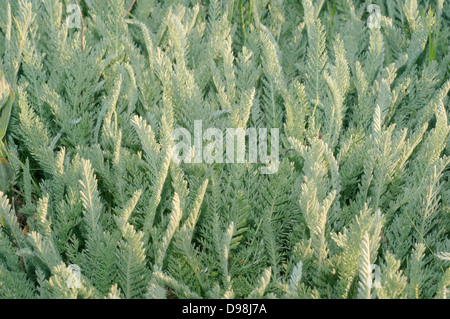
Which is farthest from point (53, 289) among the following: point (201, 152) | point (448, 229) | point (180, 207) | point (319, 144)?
point (448, 229)

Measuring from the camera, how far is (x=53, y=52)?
141cm

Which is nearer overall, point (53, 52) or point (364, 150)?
point (364, 150)

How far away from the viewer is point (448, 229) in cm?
109

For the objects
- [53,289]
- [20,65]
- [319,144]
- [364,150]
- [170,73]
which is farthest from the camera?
[20,65]

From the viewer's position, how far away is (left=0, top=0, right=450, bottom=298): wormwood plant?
3.13 feet

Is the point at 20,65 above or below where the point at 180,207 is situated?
above

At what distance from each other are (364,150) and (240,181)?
295 millimetres

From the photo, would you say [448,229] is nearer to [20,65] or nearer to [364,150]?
[364,150]

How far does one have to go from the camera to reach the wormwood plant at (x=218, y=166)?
0.95 metres

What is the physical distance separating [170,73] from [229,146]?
0.93ft

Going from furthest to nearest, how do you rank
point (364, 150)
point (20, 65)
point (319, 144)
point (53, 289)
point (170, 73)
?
1. point (20, 65)
2. point (170, 73)
3. point (364, 150)
4. point (319, 144)
5. point (53, 289)

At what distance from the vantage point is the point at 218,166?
1.14m
